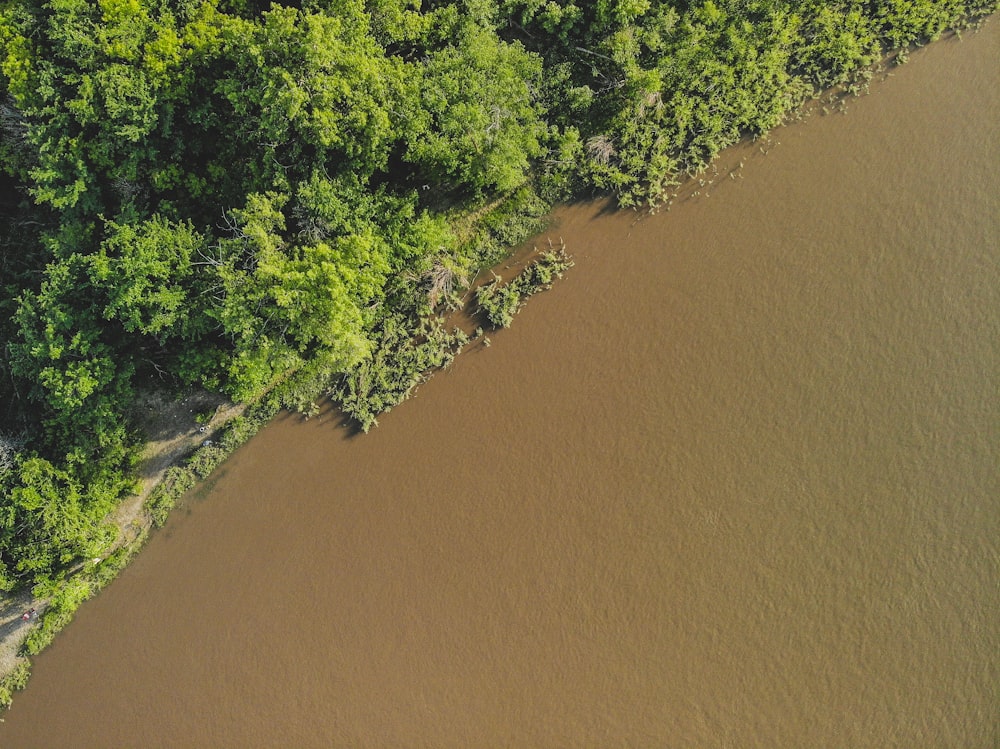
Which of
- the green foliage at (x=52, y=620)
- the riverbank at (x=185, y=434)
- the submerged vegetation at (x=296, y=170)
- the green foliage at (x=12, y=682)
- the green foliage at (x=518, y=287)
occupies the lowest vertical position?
the green foliage at (x=12, y=682)

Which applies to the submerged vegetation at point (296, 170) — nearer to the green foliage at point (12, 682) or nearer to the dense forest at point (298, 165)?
the dense forest at point (298, 165)

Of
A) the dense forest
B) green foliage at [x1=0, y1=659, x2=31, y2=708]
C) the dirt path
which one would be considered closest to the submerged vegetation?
the dense forest

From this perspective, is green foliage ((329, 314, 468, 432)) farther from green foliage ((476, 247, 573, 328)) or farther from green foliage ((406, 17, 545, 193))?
green foliage ((406, 17, 545, 193))

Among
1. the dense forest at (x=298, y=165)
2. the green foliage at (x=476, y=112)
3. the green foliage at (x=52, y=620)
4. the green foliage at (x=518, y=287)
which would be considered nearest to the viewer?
the dense forest at (x=298, y=165)

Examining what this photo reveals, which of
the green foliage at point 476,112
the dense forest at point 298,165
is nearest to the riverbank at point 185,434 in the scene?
the dense forest at point 298,165

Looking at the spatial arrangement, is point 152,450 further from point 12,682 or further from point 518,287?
point 518,287

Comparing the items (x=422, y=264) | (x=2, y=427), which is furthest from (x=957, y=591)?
(x=2, y=427)

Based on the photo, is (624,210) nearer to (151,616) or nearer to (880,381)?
(880,381)
